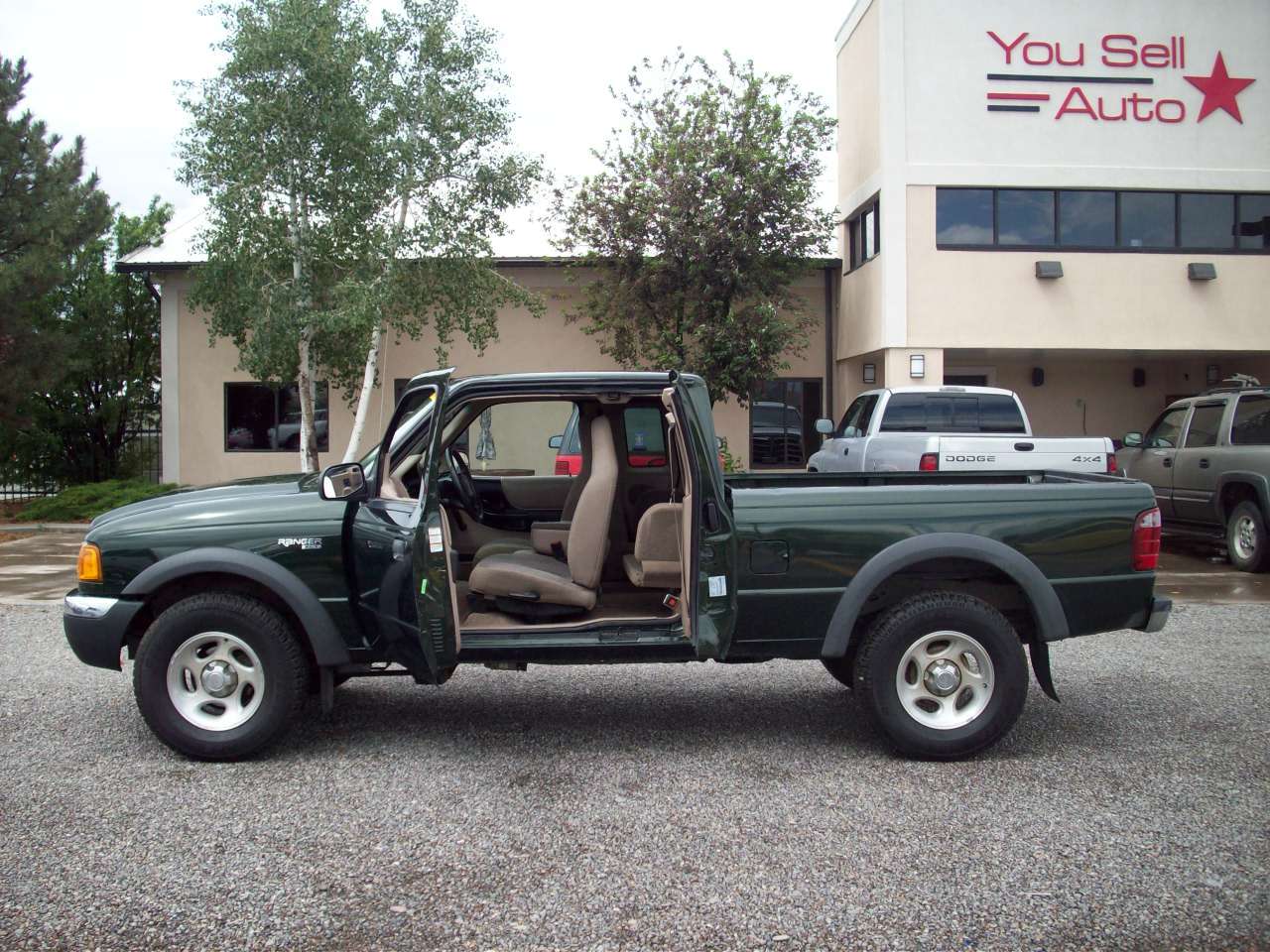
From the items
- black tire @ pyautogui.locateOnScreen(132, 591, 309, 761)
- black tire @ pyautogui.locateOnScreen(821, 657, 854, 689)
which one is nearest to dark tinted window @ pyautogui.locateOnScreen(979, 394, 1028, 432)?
black tire @ pyautogui.locateOnScreen(821, 657, 854, 689)

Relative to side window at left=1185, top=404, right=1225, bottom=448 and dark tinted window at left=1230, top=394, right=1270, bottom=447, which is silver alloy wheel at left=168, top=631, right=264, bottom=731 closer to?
dark tinted window at left=1230, top=394, right=1270, bottom=447

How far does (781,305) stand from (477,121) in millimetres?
5682

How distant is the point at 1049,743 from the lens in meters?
5.25

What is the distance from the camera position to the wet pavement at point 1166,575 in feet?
32.0

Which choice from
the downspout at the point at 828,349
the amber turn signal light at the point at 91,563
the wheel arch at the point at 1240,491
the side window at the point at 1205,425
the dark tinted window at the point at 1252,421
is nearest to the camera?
the amber turn signal light at the point at 91,563

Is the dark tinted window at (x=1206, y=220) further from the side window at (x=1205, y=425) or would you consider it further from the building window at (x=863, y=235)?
the side window at (x=1205, y=425)

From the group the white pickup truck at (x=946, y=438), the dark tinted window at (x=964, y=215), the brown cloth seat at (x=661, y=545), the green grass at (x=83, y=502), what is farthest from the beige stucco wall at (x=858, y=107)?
the brown cloth seat at (x=661, y=545)

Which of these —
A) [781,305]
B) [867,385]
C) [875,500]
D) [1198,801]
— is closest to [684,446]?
[875,500]

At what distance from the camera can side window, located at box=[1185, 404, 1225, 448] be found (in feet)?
39.0

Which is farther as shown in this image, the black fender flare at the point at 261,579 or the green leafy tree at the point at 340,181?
the green leafy tree at the point at 340,181

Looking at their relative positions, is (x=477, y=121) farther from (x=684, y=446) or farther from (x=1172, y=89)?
(x=684, y=446)

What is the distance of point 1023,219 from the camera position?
16.9 meters

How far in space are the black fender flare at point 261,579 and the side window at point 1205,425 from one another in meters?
10.5

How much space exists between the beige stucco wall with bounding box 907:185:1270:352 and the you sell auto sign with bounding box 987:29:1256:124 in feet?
7.15
